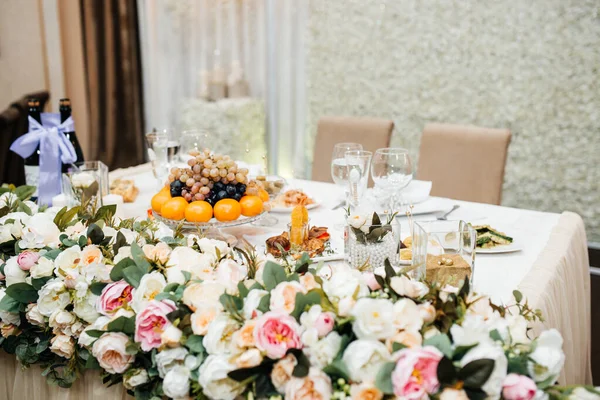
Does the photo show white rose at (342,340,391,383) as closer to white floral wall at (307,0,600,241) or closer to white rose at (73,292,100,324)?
white rose at (73,292,100,324)

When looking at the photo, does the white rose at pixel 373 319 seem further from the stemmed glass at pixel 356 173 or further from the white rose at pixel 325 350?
the stemmed glass at pixel 356 173

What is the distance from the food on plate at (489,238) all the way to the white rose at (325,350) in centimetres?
84

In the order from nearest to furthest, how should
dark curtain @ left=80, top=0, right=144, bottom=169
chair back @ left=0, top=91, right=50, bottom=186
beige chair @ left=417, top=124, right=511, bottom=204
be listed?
beige chair @ left=417, top=124, right=511, bottom=204
chair back @ left=0, top=91, right=50, bottom=186
dark curtain @ left=80, top=0, right=144, bottom=169

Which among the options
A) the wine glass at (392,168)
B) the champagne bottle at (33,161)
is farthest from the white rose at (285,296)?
the champagne bottle at (33,161)

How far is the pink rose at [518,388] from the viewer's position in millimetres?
824

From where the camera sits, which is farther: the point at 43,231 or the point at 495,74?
the point at 495,74

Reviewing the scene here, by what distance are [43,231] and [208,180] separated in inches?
17.9

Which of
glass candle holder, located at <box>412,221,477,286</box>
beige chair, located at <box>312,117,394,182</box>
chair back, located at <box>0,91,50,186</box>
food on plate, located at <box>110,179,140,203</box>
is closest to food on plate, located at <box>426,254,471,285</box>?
glass candle holder, located at <box>412,221,477,286</box>

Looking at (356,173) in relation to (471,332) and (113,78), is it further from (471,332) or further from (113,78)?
(113,78)

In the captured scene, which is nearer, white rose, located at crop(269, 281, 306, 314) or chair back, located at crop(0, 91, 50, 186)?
white rose, located at crop(269, 281, 306, 314)

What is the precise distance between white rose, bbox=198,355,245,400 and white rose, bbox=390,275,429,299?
0.26m

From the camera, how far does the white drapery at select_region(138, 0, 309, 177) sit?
4.44m

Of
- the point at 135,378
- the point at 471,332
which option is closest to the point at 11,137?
the point at 135,378

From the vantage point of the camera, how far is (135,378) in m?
1.04
